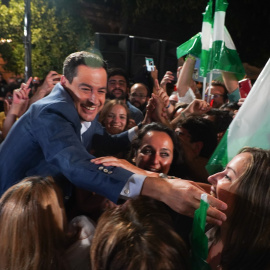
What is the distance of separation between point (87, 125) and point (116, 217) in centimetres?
139

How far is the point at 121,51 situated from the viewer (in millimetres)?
7938

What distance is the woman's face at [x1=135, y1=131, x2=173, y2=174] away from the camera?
2498mm

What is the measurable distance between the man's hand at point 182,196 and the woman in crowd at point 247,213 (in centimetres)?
10

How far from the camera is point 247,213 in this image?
138 centimetres

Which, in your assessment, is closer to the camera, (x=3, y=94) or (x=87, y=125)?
(x=87, y=125)

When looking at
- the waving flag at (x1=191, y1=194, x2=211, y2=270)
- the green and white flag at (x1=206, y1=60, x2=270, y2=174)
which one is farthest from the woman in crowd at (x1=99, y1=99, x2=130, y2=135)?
the waving flag at (x1=191, y1=194, x2=211, y2=270)

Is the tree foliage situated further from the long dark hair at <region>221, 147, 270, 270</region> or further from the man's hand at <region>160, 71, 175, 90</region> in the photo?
the long dark hair at <region>221, 147, 270, 270</region>

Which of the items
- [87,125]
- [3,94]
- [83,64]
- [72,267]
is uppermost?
[83,64]

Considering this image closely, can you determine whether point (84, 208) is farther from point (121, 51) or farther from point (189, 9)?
point (189, 9)

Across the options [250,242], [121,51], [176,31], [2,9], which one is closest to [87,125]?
[250,242]

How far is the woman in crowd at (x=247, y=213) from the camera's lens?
1.35 m

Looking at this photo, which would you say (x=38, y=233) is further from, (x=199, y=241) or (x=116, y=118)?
(x=116, y=118)

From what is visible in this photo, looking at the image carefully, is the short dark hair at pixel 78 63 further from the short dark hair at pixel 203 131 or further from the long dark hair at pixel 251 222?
the short dark hair at pixel 203 131

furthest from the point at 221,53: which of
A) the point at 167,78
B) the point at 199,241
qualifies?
the point at 199,241
